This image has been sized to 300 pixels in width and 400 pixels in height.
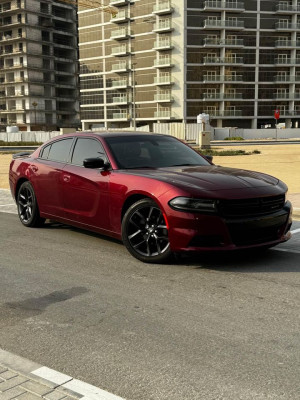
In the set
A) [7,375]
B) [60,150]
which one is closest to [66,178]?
[60,150]

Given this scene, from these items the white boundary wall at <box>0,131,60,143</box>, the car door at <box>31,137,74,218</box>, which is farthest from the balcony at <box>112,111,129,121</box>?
the car door at <box>31,137,74,218</box>

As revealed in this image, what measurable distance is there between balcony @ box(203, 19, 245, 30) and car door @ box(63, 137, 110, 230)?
75310 mm

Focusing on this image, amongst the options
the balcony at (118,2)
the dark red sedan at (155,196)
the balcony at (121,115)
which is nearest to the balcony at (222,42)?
the balcony at (118,2)

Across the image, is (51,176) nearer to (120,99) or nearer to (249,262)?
(249,262)

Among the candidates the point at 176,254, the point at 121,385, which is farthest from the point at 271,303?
the point at 121,385

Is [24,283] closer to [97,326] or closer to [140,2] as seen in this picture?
[97,326]

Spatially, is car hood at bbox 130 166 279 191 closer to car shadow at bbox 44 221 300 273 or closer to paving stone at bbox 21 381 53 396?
car shadow at bbox 44 221 300 273

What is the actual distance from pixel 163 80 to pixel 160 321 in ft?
259

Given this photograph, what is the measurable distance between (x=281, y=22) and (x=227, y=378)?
84676 mm

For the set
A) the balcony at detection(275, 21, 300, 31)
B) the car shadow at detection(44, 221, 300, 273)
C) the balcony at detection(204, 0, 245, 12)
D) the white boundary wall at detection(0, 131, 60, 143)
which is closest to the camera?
the car shadow at detection(44, 221, 300, 273)

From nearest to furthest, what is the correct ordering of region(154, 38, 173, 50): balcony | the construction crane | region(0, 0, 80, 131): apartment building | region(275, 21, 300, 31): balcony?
region(275, 21, 300, 31): balcony
region(154, 38, 173, 50): balcony
the construction crane
region(0, 0, 80, 131): apartment building

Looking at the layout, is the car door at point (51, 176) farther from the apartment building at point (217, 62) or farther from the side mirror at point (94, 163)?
the apartment building at point (217, 62)

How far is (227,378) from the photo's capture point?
9.68ft

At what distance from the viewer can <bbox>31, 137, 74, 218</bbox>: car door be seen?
279 inches
